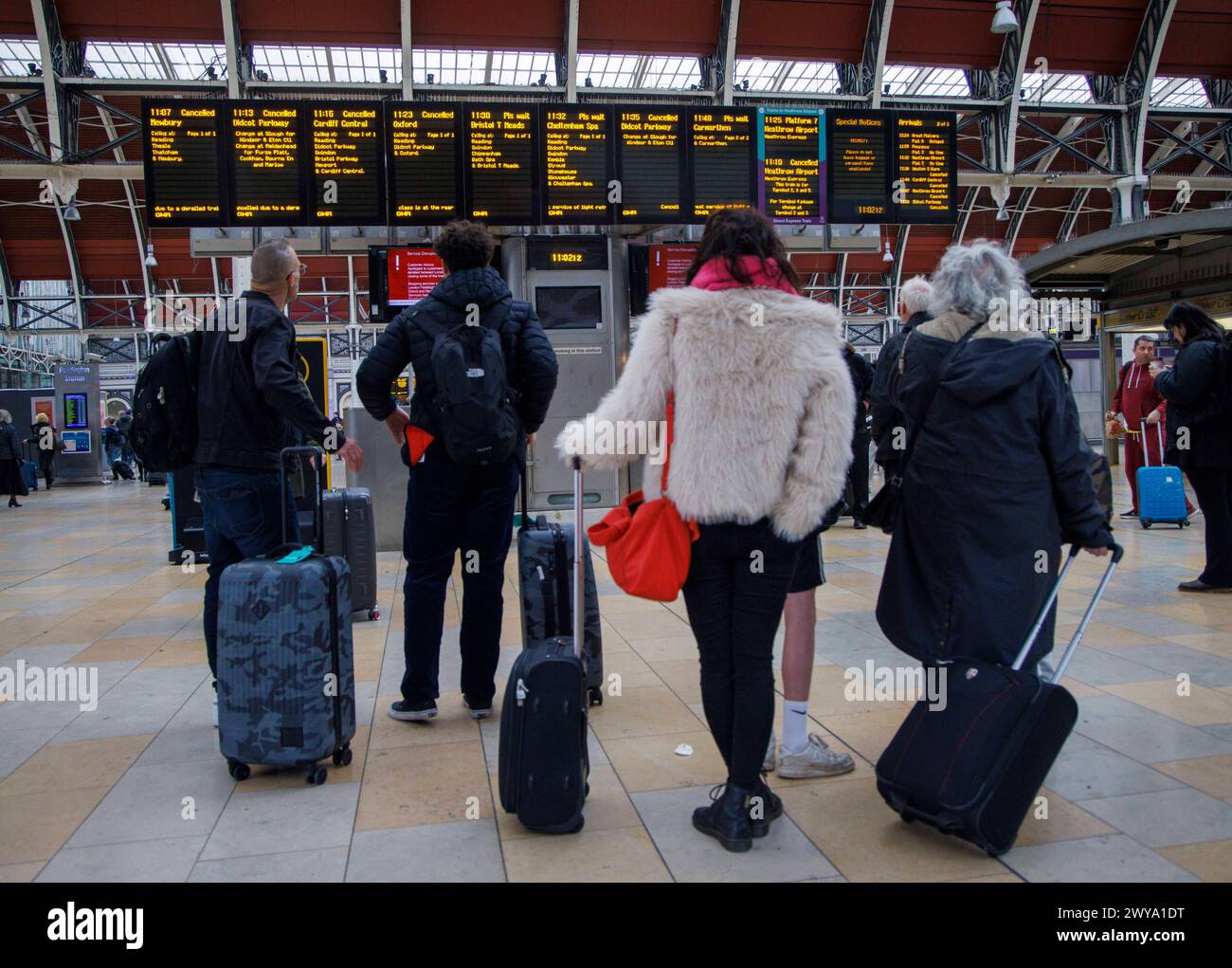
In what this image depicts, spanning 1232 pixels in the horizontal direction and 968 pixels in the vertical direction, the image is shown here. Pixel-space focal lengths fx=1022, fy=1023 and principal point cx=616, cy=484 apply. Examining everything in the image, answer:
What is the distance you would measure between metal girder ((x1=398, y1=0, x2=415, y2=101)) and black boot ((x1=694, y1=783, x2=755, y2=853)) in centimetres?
1538

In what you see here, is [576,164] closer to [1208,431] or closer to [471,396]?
[1208,431]

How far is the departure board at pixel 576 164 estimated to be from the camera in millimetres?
10203

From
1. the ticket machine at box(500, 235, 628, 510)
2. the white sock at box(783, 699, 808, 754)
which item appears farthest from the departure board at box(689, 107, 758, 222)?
the white sock at box(783, 699, 808, 754)

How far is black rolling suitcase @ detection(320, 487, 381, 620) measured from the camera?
647 centimetres

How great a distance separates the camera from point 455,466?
403cm

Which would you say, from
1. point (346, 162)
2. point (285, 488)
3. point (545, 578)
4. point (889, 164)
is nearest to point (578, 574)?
point (545, 578)

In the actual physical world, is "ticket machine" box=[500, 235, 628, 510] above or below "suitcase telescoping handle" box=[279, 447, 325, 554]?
above

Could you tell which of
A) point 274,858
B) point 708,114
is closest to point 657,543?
point 274,858

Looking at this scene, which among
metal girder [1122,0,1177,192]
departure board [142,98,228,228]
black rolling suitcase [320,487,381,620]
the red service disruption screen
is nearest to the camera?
black rolling suitcase [320,487,381,620]

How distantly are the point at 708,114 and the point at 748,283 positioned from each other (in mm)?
8321

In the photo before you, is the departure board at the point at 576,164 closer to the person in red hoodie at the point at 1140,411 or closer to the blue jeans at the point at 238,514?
the person in red hoodie at the point at 1140,411

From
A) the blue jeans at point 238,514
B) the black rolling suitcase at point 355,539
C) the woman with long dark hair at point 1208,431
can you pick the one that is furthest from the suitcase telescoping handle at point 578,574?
the woman with long dark hair at point 1208,431

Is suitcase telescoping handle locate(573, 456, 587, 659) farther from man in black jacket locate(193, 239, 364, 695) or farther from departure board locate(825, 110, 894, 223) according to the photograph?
departure board locate(825, 110, 894, 223)

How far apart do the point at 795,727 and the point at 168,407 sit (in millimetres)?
2646
